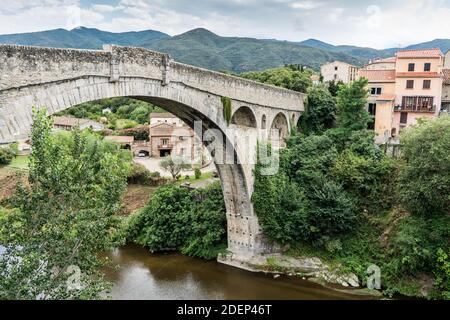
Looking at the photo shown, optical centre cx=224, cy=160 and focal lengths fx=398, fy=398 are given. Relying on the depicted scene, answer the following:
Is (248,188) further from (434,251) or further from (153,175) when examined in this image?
(153,175)

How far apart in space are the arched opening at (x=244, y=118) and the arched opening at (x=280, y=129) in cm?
360

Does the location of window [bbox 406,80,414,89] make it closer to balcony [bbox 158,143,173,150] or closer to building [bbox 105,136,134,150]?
balcony [bbox 158,143,173,150]

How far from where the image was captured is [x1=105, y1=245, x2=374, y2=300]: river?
1666 centimetres

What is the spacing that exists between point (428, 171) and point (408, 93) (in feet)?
35.9

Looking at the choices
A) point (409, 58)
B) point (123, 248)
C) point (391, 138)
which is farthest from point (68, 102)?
point (409, 58)

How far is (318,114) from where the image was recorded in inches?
1023

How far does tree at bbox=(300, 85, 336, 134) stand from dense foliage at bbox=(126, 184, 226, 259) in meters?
8.14

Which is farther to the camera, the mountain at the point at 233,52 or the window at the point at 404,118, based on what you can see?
the mountain at the point at 233,52

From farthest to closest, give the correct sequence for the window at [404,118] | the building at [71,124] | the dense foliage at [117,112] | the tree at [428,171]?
the dense foliage at [117,112]
the building at [71,124]
the window at [404,118]
the tree at [428,171]

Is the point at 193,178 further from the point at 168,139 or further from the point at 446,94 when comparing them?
the point at 446,94

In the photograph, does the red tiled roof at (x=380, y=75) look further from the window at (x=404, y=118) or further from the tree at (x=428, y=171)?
the tree at (x=428, y=171)

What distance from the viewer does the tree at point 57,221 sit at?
23.5ft

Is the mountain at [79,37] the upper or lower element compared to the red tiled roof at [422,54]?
upper

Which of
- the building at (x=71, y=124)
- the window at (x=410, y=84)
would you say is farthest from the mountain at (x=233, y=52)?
the window at (x=410, y=84)
